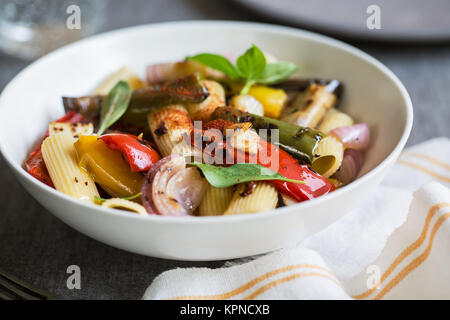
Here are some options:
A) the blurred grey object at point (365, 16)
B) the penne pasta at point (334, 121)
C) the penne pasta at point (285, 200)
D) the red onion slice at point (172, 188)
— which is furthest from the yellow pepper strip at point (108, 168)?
the blurred grey object at point (365, 16)

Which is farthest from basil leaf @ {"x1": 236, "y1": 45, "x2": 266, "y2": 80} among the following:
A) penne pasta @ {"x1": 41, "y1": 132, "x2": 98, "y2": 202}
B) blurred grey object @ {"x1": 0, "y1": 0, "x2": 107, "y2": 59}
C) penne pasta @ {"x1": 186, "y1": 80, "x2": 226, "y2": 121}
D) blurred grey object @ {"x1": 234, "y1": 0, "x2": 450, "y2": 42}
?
blurred grey object @ {"x1": 0, "y1": 0, "x2": 107, "y2": 59}

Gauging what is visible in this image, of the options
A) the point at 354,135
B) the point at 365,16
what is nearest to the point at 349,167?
the point at 354,135

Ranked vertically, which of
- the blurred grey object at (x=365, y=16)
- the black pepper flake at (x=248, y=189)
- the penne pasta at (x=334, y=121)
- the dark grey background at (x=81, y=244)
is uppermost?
the blurred grey object at (x=365, y=16)

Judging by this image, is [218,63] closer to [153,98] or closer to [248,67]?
[248,67]

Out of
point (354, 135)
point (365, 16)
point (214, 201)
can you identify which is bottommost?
point (214, 201)

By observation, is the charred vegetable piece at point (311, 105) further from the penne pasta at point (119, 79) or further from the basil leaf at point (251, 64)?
the penne pasta at point (119, 79)

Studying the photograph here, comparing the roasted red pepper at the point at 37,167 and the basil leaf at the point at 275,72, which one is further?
the basil leaf at the point at 275,72

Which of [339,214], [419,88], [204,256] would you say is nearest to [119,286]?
[204,256]
